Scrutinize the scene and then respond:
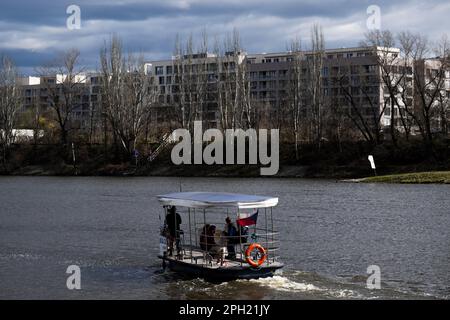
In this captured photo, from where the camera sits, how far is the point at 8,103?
118875 mm

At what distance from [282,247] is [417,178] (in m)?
43.4

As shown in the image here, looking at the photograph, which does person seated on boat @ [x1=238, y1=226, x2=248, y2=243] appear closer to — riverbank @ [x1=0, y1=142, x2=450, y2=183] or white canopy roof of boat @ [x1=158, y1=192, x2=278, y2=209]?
white canopy roof of boat @ [x1=158, y1=192, x2=278, y2=209]

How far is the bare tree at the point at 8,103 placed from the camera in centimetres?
11850

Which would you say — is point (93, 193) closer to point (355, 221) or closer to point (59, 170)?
point (355, 221)

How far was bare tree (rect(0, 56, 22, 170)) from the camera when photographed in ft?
389

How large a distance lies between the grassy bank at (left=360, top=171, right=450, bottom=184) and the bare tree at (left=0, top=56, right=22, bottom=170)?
2511 inches

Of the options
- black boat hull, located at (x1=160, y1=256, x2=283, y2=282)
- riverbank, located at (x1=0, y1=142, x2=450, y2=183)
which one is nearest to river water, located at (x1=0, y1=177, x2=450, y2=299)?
black boat hull, located at (x1=160, y1=256, x2=283, y2=282)

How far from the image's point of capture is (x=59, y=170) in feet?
359

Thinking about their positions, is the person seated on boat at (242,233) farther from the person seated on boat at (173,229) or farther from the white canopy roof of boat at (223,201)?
the person seated on boat at (173,229)

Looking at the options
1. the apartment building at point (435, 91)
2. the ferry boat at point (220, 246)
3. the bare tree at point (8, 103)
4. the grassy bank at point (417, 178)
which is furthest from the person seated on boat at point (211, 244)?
the bare tree at point (8, 103)

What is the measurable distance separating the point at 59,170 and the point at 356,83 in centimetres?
4690

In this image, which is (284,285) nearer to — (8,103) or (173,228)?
(173,228)

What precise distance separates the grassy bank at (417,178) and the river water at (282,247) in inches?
334
